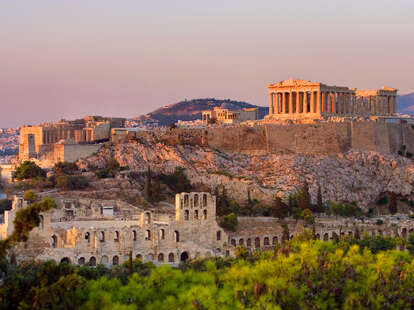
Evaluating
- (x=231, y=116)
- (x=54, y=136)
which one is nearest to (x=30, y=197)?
(x=54, y=136)

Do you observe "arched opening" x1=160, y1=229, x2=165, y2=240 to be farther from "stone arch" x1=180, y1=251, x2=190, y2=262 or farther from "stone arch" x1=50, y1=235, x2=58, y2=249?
"stone arch" x1=50, y1=235, x2=58, y2=249

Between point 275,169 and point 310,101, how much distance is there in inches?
713

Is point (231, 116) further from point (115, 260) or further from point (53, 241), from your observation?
point (115, 260)

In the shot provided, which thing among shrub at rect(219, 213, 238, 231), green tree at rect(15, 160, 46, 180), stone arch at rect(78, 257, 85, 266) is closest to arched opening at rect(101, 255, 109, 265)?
stone arch at rect(78, 257, 85, 266)

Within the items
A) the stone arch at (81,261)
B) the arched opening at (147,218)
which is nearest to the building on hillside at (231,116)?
the arched opening at (147,218)

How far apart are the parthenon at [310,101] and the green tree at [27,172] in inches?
1280

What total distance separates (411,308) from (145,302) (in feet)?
43.7

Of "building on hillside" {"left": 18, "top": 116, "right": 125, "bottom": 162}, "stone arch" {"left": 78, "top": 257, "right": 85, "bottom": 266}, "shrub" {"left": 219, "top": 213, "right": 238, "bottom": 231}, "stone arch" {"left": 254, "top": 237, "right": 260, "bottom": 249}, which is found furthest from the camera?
"building on hillside" {"left": 18, "top": 116, "right": 125, "bottom": 162}

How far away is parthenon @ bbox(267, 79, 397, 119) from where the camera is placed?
Answer: 102 m

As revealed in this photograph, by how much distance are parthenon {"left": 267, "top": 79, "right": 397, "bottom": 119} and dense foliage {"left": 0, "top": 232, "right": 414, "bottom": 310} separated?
161 feet

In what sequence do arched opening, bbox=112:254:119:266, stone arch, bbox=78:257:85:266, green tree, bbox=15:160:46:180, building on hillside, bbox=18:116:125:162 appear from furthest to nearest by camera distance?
building on hillside, bbox=18:116:125:162, green tree, bbox=15:160:46:180, arched opening, bbox=112:254:119:266, stone arch, bbox=78:257:85:266

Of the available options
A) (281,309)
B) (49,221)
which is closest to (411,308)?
(281,309)

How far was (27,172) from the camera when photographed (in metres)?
76.4

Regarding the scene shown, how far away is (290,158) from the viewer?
89000 mm
